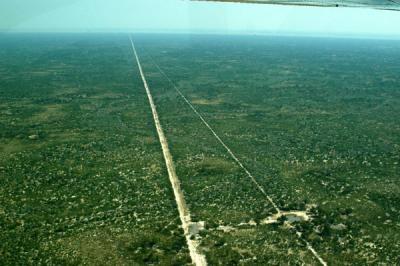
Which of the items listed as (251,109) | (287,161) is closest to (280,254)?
(287,161)

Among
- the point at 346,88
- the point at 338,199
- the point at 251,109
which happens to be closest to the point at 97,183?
the point at 338,199

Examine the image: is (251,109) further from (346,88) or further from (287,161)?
(346,88)

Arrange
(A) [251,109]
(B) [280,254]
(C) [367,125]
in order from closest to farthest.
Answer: (B) [280,254] < (C) [367,125] < (A) [251,109]

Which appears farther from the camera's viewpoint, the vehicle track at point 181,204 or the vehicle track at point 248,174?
the vehicle track at point 248,174

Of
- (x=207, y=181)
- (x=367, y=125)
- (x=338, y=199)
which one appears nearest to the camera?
(x=338, y=199)

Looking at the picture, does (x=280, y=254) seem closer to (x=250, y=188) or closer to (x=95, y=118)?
(x=250, y=188)

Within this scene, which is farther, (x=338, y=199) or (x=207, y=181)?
(x=207, y=181)

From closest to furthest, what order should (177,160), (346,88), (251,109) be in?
(177,160)
(251,109)
(346,88)

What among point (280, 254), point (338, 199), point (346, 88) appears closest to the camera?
point (280, 254)

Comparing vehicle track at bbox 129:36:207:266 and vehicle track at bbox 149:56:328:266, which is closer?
vehicle track at bbox 129:36:207:266

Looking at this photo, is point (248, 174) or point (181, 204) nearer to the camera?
point (181, 204)
